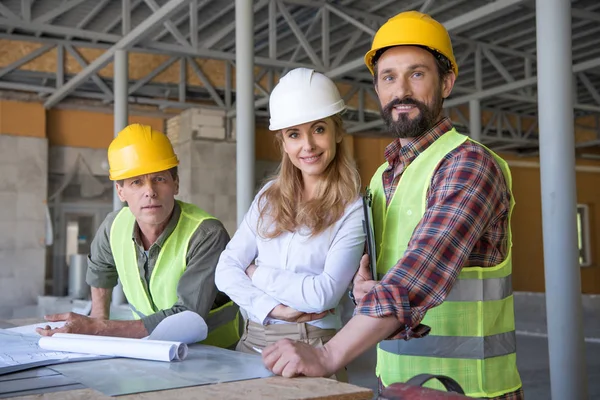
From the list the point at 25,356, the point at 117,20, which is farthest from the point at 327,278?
the point at 117,20

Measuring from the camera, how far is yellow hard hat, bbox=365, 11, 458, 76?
249cm

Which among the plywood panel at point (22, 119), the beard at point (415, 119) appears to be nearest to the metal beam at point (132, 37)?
the plywood panel at point (22, 119)

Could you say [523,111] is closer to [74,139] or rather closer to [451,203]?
[74,139]

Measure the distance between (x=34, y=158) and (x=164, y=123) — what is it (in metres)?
3.53

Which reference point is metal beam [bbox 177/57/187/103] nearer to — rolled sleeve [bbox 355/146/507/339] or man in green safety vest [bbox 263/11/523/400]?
man in green safety vest [bbox 263/11/523/400]

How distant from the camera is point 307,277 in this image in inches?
101

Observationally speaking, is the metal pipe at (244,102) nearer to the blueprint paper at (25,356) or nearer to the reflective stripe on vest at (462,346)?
the blueprint paper at (25,356)

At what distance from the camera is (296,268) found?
2695mm

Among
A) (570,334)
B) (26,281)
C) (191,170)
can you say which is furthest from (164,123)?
(570,334)

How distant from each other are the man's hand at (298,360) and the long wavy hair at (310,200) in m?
0.73

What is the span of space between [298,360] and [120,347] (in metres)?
0.77

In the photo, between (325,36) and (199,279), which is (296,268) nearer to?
(199,279)

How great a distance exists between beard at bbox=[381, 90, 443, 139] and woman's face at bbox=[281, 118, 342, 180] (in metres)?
0.34

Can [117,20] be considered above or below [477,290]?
above
